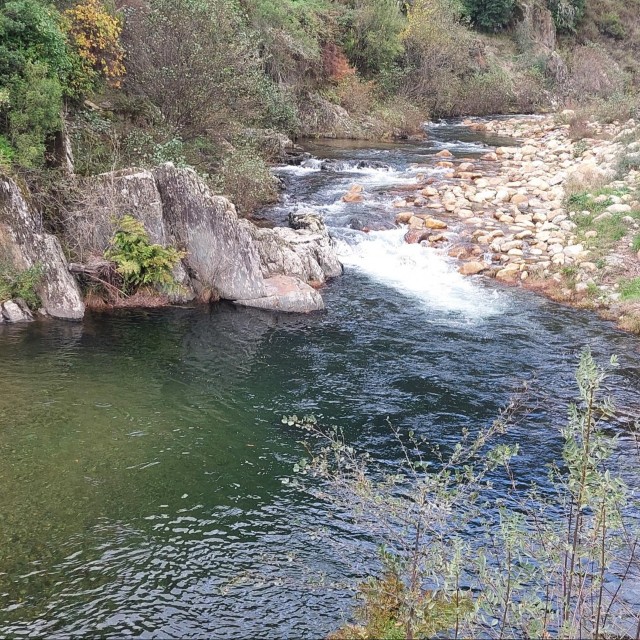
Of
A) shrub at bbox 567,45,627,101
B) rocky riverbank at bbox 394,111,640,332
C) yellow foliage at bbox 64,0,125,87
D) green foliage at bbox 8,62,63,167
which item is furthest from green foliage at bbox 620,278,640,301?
shrub at bbox 567,45,627,101

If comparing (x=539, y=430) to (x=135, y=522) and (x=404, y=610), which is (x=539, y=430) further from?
(x=135, y=522)

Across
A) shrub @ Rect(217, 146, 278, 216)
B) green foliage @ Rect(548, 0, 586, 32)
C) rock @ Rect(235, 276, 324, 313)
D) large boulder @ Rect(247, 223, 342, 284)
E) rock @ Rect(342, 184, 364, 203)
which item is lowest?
rock @ Rect(235, 276, 324, 313)

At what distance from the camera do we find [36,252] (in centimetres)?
1459

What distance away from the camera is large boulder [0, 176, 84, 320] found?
14359 millimetres

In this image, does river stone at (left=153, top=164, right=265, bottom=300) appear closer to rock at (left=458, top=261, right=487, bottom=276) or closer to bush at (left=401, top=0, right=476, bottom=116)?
rock at (left=458, top=261, right=487, bottom=276)

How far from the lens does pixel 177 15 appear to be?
20.4 meters

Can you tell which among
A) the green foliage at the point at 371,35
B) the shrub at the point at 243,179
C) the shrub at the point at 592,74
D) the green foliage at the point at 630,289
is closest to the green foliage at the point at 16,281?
the shrub at the point at 243,179

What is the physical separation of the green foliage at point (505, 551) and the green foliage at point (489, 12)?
56.3m

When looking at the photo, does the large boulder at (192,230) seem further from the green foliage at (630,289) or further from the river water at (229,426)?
the green foliage at (630,289)

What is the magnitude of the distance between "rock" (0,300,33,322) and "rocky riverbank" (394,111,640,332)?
466 inches

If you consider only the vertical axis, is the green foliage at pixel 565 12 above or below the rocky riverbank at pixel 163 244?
above

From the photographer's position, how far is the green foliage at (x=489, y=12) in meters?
55.4

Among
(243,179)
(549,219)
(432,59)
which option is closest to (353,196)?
(243,179)

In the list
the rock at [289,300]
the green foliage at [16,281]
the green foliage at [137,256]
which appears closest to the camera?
the green foliage at [16,281]
